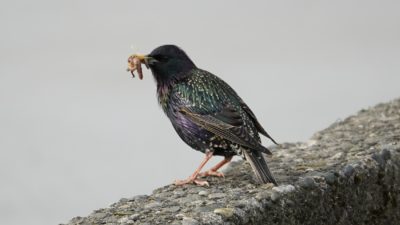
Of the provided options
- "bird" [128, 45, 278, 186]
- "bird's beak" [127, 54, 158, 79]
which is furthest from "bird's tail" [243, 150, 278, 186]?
"bird's beak" [127, 54, 158, 79]

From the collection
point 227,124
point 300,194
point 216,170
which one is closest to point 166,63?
point 227,124

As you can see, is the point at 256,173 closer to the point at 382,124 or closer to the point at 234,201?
the point at 234,201

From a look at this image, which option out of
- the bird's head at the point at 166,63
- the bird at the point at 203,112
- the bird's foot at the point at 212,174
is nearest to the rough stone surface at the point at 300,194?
the bird's foot at the point at 212,174

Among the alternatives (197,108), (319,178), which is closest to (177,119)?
(197,108)

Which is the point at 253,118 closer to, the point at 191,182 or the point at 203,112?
the point at 203,112

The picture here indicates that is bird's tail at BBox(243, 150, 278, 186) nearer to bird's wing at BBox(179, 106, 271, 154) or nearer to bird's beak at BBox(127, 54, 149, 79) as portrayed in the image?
bird's wing at BBox(179, 106, 271, 154)

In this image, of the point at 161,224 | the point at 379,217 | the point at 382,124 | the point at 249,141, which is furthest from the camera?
the point at 382,124

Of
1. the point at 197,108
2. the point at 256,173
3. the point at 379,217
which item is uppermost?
the point at 197,108

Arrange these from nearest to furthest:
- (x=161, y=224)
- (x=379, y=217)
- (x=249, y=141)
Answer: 1. (x=161, y=224)
2. (x=249, y=141)
3. (x=379, y=217)
